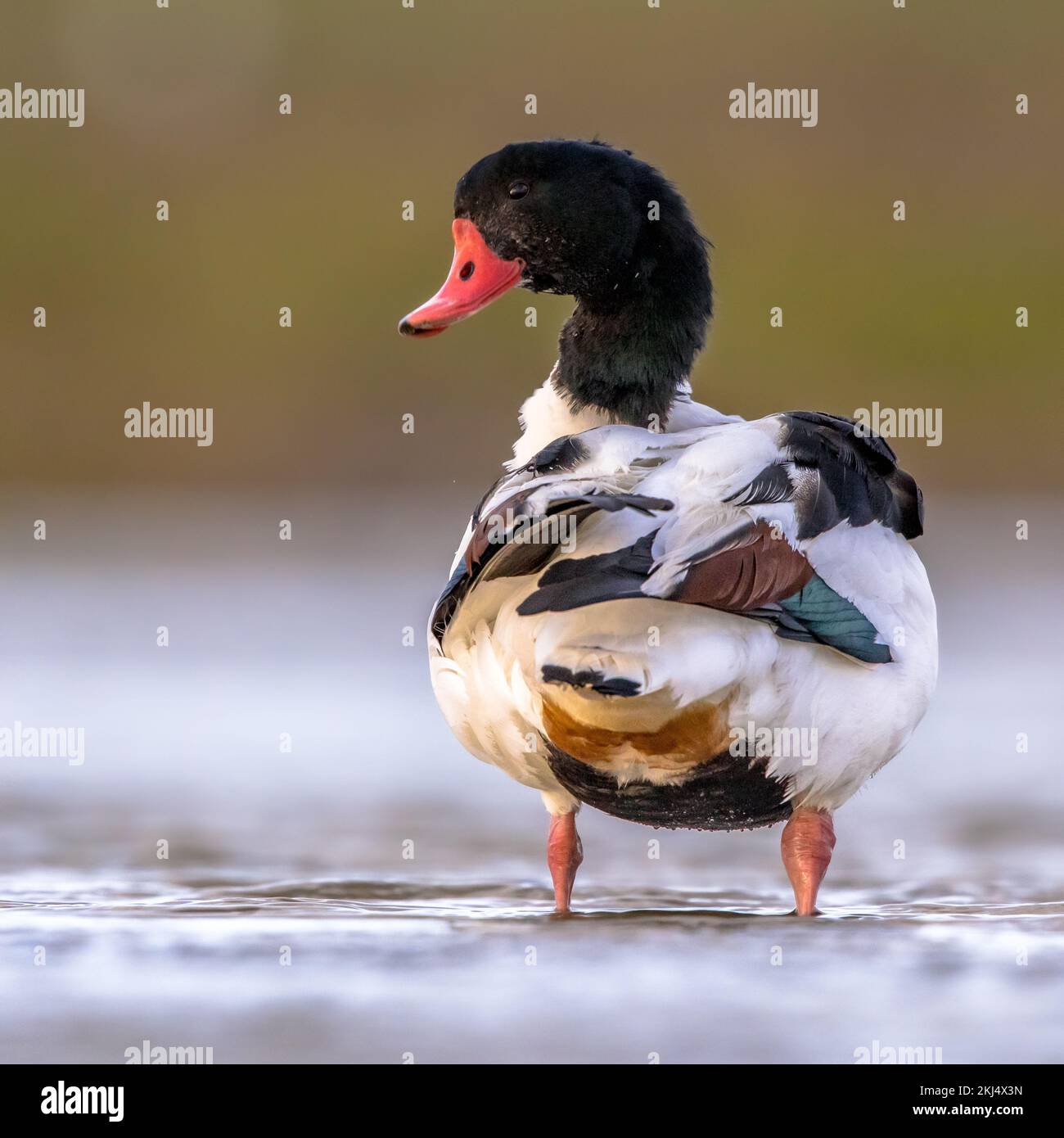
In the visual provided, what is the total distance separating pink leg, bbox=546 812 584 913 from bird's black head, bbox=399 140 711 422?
1382 mm

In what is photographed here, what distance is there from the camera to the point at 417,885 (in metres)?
6.32

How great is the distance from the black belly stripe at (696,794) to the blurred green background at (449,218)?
33.3 ft

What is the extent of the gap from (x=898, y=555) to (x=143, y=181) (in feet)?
55.6

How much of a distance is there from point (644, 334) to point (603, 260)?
0.97 feet

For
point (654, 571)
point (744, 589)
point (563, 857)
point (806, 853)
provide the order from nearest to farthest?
point (654, 571) < point (744, 589) < point (806, 853) < point (563, 857)

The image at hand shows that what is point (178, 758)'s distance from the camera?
27.5 ft

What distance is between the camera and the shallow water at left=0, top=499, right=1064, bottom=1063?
14.6 ft

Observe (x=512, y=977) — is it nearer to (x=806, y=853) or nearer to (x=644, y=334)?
(x=806, y=853)

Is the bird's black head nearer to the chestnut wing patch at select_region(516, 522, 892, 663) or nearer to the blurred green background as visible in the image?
the chestnut wing patch at select_region(516, 522, 892, 663)

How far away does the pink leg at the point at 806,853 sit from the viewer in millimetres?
5770

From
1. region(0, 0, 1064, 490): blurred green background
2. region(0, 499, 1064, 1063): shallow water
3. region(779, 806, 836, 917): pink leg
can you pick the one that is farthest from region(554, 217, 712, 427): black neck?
region(0, 0, 1064, 490): blurred green background

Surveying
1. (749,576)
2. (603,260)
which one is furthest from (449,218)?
(749,576)

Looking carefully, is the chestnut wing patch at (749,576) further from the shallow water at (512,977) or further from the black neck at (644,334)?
the black neck at (644,334)

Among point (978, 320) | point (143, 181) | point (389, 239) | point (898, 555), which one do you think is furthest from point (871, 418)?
point (898, 555)
